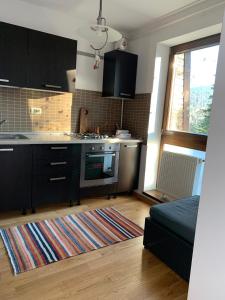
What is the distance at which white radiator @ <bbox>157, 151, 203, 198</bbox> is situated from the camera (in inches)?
115

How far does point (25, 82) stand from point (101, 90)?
50.7 inches

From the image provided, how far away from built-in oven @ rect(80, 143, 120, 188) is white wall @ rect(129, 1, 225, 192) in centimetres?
50

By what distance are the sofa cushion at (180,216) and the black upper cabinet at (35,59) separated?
75.9 inches

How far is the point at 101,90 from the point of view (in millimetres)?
3666

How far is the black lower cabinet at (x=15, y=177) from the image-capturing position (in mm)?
2479

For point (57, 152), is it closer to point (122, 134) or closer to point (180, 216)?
point (122, 134)

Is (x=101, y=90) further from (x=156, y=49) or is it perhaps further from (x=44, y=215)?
(x=44, y=215)

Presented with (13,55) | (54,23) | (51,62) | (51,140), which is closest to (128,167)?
(51,140)

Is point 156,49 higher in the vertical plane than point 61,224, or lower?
higher

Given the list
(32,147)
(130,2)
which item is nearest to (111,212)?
(32,147)

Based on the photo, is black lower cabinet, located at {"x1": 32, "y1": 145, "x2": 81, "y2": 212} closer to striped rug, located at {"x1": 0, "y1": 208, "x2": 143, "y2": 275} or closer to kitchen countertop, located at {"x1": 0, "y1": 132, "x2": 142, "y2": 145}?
kitchen countertop, located at {"x1": 0, "y1": 132, "x2": 142, "y2": 145}

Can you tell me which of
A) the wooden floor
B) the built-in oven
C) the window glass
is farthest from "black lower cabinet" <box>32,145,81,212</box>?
the window glass

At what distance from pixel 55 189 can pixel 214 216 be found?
2243 millimetres

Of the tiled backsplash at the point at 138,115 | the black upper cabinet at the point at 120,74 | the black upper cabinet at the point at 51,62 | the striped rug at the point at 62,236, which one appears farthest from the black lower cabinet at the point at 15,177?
the tiled backsplash at the point at 138,115
